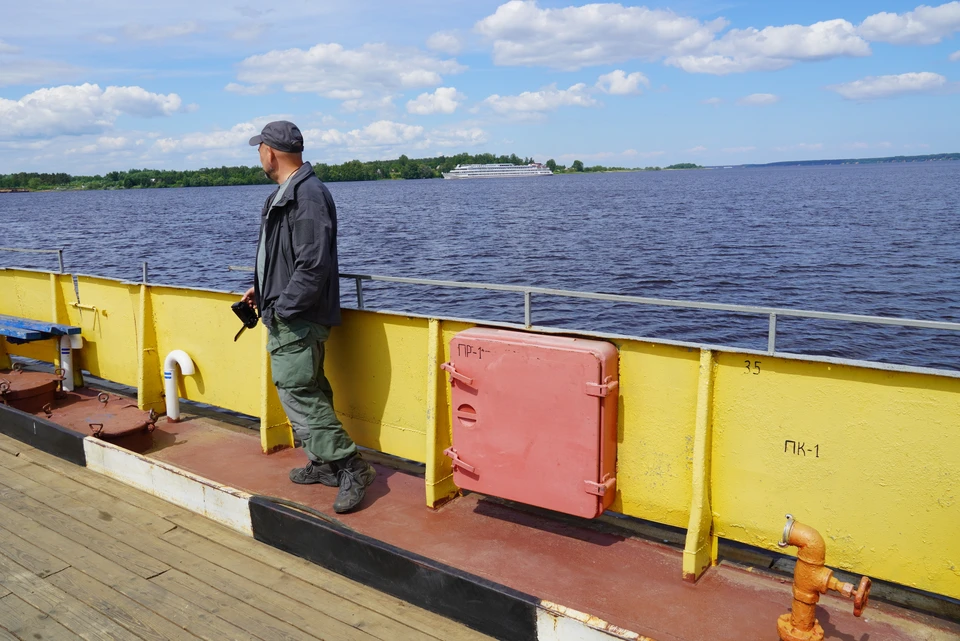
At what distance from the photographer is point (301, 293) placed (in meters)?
4.33

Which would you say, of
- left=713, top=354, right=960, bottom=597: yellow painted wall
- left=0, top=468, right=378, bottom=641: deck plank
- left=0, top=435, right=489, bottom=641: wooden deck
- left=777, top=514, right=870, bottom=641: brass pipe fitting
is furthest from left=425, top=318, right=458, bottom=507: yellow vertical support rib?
left=777, top=514, right=870, bottom=641: brass pipe fitting

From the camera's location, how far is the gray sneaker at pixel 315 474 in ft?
16.3

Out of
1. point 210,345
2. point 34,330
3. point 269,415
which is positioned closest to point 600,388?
point 269,415

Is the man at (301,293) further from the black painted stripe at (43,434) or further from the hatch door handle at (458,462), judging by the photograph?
the black painted stripe at (43,434)

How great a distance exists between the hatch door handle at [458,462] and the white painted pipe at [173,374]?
275 centimetres

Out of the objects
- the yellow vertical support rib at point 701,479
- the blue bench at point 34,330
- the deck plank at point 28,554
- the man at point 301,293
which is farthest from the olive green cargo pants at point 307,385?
the blue bench at point 34,330

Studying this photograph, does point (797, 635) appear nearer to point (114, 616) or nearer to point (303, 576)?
point (303, 576)

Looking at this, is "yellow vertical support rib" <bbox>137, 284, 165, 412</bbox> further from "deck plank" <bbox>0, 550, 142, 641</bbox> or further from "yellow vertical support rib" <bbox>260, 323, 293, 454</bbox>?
"deck plank" <bbox>0, 550, 142, 641</bbox>

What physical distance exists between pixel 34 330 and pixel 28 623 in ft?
13.5

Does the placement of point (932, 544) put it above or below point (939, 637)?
above

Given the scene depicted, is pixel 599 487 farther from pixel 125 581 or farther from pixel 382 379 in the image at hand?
pixel 125 581

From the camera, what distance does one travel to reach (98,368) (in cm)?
720

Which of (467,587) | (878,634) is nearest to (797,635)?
(878,634)

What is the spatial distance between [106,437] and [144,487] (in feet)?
2.28
